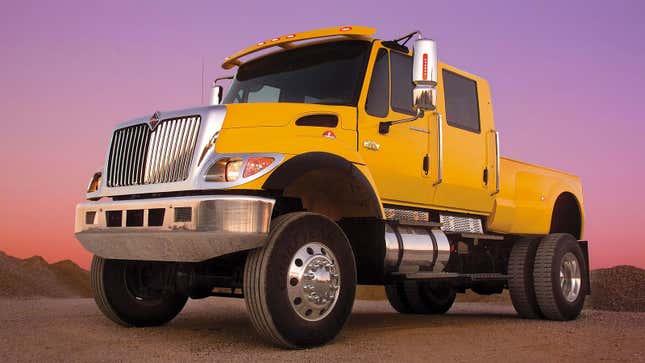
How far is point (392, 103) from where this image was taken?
24.9 ft

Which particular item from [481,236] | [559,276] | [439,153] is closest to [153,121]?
[439,153]

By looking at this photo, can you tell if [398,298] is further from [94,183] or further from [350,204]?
[94,183]

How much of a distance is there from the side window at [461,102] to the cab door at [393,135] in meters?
0.73

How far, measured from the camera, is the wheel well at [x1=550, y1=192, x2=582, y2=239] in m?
11.2

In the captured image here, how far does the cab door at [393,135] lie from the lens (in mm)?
7249

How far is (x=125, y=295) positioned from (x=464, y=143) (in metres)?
4.39

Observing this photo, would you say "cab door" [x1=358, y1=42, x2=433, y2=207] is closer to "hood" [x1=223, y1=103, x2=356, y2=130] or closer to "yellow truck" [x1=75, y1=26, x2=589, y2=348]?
"yellow truck" [x1=75, y1=26, x2=589, y2=348]

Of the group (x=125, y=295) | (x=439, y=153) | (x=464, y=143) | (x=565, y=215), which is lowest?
(x=125, y=295)

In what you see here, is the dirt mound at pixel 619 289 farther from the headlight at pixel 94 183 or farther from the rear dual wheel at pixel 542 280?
the headlight at pixel 94 183

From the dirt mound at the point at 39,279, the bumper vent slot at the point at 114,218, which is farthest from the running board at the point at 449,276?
the dirt mound at the point at 39,279

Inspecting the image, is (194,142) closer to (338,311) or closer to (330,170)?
(330,170)

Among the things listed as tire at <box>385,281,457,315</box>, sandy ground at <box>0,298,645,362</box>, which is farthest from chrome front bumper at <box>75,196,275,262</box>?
tire at <box>385,281,457,315</box>

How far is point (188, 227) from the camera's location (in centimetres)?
593

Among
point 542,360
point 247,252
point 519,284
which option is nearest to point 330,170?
point 247,252
